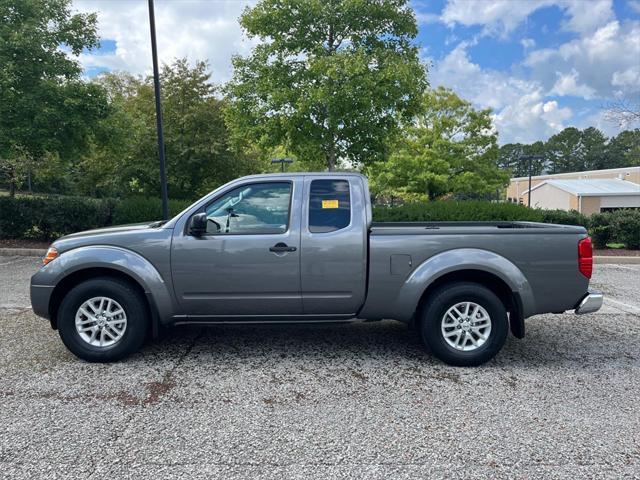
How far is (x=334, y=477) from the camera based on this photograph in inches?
97.8

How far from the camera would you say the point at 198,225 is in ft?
13.3

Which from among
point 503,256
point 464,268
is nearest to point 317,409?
point 464,268

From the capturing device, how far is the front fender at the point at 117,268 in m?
4.07

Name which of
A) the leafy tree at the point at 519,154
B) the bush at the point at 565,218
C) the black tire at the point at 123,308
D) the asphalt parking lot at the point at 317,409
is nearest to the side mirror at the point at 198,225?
the black tire at the point at 123,308

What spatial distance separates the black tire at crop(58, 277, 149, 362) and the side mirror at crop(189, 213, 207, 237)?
832 mm

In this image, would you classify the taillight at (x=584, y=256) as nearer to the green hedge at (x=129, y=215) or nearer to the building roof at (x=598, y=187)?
the green hedge at (x=129, y=215)

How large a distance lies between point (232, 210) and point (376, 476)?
2.69 metres

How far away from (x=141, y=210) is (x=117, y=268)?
8.35 meters

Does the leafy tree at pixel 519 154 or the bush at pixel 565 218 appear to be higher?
the leafy tree at pixel 519 154

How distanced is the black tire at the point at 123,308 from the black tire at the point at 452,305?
8.92ft

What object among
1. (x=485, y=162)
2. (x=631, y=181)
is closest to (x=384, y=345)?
(x=485, y=162)

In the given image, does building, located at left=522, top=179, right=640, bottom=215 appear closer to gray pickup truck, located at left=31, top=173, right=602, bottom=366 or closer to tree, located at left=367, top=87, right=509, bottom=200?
tree, located at left=367, top=87, right=509, bottom=200

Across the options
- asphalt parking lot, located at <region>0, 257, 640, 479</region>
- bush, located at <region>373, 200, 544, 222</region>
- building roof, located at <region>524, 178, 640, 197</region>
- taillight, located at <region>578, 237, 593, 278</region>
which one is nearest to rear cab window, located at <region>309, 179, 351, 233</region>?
asphalt parking lot, located at <region>0, 257, 640, 479</region>

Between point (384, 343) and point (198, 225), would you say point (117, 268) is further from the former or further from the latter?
point (384, 343)
